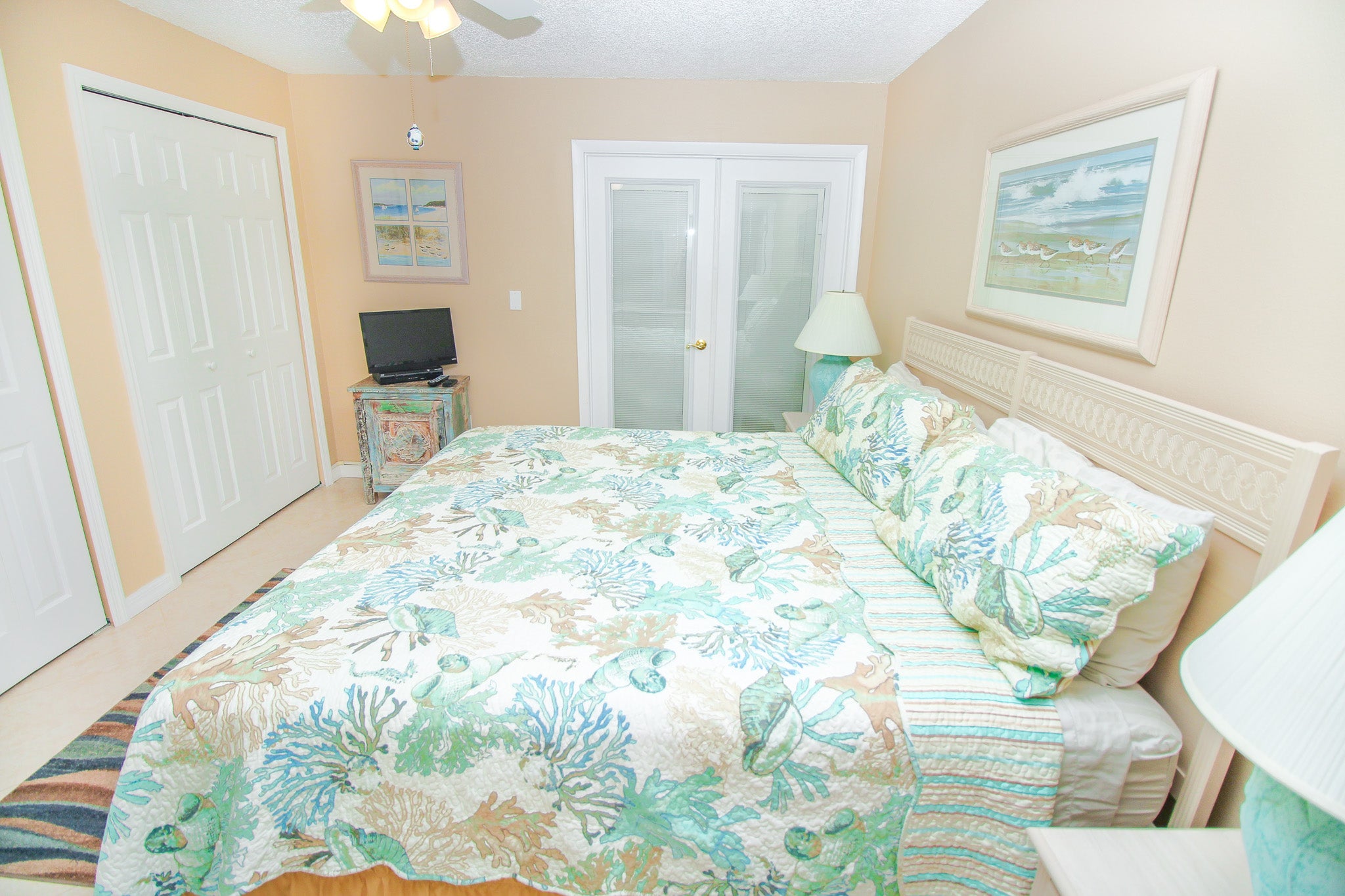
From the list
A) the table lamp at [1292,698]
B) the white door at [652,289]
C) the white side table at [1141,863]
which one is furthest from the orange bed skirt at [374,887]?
the white door at [652,289]

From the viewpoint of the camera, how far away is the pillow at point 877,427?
191 centimetres

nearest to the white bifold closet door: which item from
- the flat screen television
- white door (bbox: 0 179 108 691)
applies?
the flat screen television

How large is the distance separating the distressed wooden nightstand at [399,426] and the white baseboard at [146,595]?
100cm

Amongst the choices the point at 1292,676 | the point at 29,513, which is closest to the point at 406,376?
the point at 29,513

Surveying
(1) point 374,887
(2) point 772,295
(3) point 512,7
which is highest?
(3) point 512,7

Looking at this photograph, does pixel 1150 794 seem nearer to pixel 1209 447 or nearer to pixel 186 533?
pixel 1209 447

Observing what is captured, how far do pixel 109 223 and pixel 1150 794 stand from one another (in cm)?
360

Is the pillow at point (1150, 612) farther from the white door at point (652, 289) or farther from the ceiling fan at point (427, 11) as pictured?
the white door at point (652, 289)

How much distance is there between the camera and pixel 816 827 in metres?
1.22

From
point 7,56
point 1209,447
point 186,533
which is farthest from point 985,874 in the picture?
point 7,56

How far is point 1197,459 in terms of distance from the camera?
1291 mm

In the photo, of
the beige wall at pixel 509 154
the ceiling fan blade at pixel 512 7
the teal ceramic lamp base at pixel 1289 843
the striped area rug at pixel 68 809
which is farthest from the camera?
the beige wall at pixel 509 154

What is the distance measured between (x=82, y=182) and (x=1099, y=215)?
10.8 feet

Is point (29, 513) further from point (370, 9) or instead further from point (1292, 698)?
point (1292, 698)
